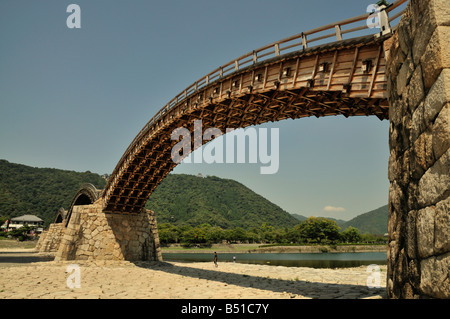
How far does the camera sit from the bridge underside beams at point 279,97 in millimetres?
9281

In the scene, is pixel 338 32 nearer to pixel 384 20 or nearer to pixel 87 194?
pixel 384 20

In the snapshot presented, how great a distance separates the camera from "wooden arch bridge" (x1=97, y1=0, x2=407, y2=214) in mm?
8906

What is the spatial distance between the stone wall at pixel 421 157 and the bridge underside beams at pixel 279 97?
3.20 meters

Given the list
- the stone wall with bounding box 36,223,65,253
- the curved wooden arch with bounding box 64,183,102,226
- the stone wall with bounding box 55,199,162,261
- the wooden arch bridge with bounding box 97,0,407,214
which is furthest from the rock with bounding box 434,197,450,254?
the stone wall with bounding box 36,223,65,253

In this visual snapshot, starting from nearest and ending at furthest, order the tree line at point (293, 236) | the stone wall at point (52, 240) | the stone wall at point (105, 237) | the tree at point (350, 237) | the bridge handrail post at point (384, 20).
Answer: the bridge handrail post at point (384, 20), the stone wall at point (105, 237), the stone wall at point (52, 240), the tree line at point (293, 236), the tree at point (350, 237)

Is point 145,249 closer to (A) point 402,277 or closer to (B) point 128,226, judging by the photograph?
(B) point 128,226

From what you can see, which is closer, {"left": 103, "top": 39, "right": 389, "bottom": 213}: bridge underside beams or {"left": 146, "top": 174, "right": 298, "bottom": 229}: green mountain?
{"left": 103, "top": 39, "right": 389, "bottom": 213}: bridge underside beams

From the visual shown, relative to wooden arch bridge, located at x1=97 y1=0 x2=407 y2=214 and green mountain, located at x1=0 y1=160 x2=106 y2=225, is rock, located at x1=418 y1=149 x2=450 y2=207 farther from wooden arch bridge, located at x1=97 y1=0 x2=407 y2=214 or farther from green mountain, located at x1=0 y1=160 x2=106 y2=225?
green mountain, located at x1=0 y1=160 x2=106 y2=225

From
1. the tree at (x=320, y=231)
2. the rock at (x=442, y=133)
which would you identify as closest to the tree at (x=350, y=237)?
the tree at (x=320, y=231)

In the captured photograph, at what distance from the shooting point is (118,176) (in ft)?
87.1

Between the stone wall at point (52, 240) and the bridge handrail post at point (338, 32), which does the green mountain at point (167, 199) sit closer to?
the stone wall at point (52, 240)

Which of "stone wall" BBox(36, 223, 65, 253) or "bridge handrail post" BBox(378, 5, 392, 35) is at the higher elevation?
"bridge handrail post" BBox(378, 5, 392, 35)
